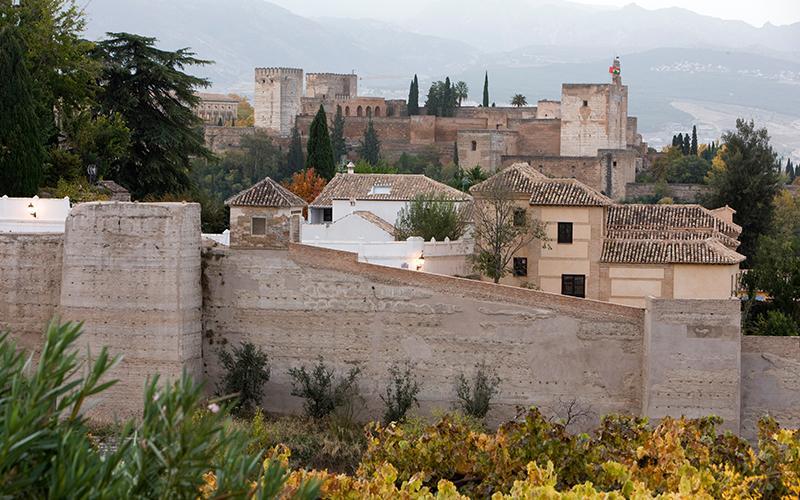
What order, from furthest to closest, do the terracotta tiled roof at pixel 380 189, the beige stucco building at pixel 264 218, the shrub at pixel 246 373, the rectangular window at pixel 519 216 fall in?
the terracotta tiled roof at pixel 380 189 < the rectangular window at pixel 519 216 < the beige stucco building at pixel 264 218 < the shrub at pixel 246 373

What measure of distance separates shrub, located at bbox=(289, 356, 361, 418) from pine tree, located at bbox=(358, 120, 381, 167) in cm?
4682

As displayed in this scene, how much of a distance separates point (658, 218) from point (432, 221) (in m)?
4.24

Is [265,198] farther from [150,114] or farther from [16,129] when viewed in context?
[150,114]

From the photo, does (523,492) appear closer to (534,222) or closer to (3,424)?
(3,424)

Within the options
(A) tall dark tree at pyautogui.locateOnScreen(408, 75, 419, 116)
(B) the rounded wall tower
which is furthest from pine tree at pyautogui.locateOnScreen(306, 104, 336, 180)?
(B) the rounded wall tower

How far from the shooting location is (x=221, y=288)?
1002 inches

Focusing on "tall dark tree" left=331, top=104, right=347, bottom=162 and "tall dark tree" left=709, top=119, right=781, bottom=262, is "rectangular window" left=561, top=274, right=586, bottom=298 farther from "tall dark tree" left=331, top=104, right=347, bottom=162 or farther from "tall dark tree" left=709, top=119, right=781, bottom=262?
"tall dark tree" left=331, top=104, right=347, bottom=162

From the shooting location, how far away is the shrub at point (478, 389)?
24609 mm

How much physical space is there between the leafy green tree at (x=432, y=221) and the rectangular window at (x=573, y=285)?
9.46ft

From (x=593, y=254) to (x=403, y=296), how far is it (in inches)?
251

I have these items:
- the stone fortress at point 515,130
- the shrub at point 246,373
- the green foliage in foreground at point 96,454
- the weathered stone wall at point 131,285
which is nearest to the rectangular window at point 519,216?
the shrub at point 246,373

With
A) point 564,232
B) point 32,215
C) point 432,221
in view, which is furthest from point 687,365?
point 32,215

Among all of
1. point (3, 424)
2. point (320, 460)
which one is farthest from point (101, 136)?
point (3, 424)

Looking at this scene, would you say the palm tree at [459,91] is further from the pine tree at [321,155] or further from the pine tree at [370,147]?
the pine tree at [321,155]
